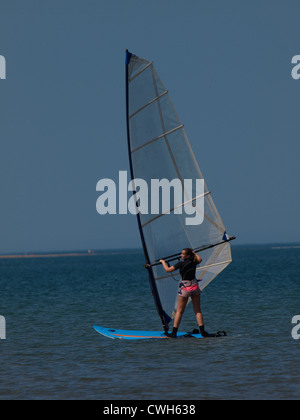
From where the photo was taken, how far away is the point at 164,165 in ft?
54.3

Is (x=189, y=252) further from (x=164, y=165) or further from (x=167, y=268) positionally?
(x=164, y=165)

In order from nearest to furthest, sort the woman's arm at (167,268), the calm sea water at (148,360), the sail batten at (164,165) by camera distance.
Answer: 1. the calm sea water at (148,360)
2. the woman's arm at (167,268)
3. the sail batten at (164,165)

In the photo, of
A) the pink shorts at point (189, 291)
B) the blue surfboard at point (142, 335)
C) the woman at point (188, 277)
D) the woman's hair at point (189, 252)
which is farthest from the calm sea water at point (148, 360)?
the woman's hair at point (189, 252)

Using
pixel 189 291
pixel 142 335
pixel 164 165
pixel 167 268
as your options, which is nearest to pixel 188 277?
pixel 189 291

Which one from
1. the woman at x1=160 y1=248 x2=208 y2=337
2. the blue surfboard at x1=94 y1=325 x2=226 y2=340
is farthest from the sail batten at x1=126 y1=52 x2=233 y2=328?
the blue surfboard at x1=94 y1=325 x2=226 y2=340

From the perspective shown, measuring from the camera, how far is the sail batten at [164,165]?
16453mm

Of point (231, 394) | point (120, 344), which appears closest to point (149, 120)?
point (120, 344)

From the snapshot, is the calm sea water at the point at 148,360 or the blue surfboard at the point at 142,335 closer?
the calm sea water at the point at 148,360

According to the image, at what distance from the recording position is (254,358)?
13766 mm

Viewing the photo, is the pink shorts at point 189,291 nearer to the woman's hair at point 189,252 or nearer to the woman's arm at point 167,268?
the woman's arm at point 167,268

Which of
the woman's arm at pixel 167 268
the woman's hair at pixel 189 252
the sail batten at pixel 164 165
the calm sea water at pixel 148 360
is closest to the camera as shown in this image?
the calm sea water at pixel 148 360

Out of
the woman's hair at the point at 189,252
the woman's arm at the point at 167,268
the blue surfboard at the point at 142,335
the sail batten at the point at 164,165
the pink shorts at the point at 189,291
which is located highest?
the sail batten at the point at 164,165

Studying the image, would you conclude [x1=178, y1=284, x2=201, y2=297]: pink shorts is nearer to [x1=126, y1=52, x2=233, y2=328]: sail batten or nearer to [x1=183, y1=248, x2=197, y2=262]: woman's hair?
[x1=183, y1=248, x2=197, y2=262]: woman's hair

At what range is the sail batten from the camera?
1645 cm
